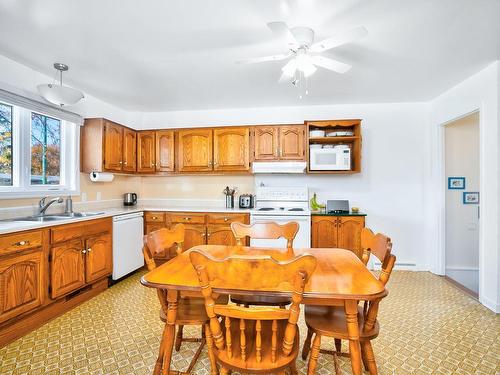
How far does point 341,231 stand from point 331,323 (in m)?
2.13

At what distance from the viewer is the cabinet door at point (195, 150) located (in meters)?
3.84

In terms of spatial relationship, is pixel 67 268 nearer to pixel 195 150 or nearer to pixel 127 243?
pixel 127 243

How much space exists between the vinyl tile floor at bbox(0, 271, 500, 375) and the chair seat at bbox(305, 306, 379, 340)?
48 centimetres

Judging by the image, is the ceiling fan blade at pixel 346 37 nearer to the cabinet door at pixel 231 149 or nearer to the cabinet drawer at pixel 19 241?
the cabinet door at pixel 231 149

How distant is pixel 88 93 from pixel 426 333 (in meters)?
4.53

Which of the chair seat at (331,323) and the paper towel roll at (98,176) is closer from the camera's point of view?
the chair seat at (331,323)

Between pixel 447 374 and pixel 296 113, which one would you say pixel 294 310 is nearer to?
pixel 447 374

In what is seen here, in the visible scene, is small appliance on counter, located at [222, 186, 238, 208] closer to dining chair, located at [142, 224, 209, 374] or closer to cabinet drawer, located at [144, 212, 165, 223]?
cabinet drawer, located at [144, 212, 165, 223]

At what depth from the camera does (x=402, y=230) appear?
376 centimetres

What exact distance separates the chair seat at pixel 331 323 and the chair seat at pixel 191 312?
565 mm

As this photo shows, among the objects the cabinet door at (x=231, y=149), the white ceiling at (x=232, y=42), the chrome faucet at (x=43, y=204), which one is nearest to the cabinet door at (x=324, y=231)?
the cabinet door at (x=231, y=149)

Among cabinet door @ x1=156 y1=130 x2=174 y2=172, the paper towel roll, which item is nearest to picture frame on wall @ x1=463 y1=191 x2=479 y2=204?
cabinet door @ x1=156 y1=130 x2=174 y2=172

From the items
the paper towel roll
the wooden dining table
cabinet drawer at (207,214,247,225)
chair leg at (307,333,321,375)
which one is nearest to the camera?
the wooden dining table

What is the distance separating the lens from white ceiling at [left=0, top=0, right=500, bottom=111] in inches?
69.4
